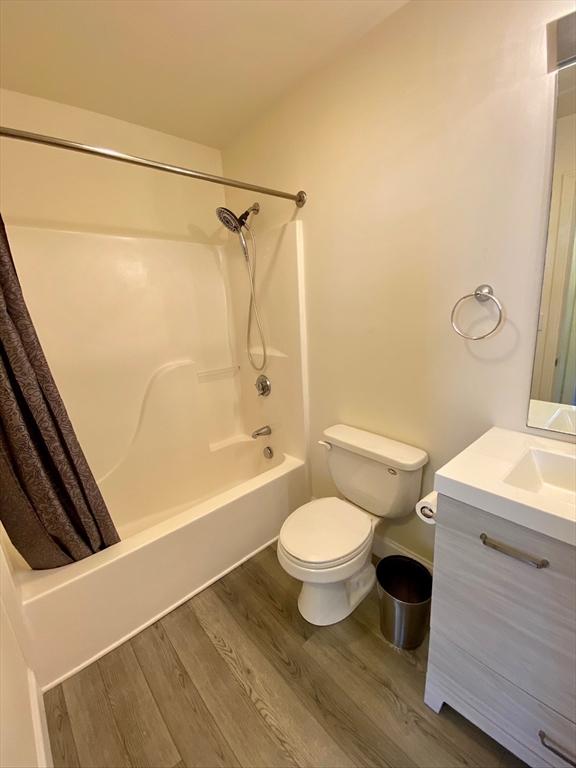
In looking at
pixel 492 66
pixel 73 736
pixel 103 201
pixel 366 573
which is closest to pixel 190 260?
pixel 103 201

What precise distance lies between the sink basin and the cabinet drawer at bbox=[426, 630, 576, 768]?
523mm

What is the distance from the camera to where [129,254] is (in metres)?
1.88

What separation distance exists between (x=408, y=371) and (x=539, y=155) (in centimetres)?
80

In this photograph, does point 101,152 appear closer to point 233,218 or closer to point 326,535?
point 233,218

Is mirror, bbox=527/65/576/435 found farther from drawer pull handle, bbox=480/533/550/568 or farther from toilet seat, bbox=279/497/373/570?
toilet seat, bbox=279/497/373/570

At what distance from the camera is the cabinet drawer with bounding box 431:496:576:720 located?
2.38 ft

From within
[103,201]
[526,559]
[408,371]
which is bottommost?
[526,559]

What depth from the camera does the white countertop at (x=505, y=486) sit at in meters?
0.69

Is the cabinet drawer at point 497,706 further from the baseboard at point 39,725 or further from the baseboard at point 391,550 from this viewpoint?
the baseboard at point 39,725

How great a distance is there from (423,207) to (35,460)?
1.72 meters

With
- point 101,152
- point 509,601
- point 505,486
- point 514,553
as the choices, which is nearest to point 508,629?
point 509,601

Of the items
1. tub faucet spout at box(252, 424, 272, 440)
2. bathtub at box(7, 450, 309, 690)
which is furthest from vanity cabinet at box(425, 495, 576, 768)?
tub faucet spout at box(252, 424, 272, 440)

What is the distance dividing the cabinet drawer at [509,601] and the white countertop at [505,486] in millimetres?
35

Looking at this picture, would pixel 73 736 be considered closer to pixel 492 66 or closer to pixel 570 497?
pixel 570 497
